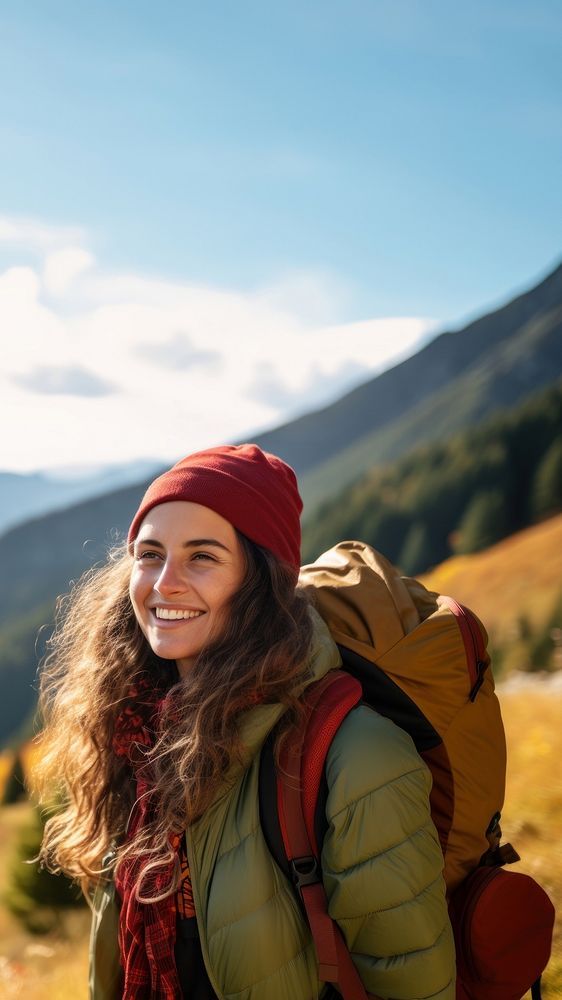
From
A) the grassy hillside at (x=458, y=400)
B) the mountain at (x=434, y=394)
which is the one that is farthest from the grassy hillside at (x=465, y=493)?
the mountain at (x=434, y=394)

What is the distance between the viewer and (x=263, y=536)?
7.59 ft

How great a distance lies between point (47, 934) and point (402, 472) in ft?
119

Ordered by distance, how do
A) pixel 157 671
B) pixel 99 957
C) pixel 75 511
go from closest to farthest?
1. pixel 99 957
2. pixel 157 671
3. pixel 75 511

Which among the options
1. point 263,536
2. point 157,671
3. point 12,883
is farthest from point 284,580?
point 12,883

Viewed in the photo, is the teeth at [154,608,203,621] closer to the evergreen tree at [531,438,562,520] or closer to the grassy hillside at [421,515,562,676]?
the grassy hillside at [421,515,562,676]

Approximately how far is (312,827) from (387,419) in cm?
6831

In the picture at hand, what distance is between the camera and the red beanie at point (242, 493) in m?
2.28

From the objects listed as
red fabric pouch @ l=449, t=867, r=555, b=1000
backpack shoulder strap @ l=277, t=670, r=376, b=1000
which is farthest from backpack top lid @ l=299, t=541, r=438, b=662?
red fabric pouch @ l=449, t=867, r=555, b=1000

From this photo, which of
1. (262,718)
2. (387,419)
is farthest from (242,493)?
(387,419)

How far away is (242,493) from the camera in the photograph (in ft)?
7.53

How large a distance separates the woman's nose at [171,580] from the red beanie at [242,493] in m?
0.19

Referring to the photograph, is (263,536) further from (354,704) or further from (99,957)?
(99,957)

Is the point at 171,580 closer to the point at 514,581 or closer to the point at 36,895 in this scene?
the point at 36,895

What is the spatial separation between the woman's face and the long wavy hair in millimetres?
45
